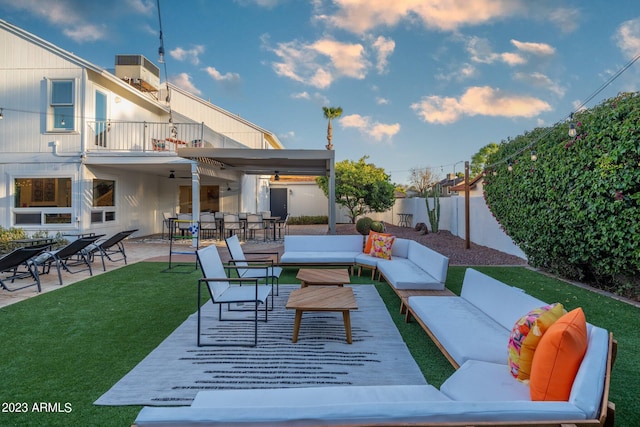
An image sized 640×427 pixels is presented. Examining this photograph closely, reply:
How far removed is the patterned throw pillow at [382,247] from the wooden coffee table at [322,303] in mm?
2507

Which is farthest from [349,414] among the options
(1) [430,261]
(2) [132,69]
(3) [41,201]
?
(2) [132,69]

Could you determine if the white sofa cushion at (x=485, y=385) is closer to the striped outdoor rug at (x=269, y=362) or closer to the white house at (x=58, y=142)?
the striped outdoor rug at (x=269, y=362)

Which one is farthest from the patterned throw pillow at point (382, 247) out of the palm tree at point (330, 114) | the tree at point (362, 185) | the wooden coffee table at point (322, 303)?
the palm tree at point (330, 114)

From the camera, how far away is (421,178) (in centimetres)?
2780

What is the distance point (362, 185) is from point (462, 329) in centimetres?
1340

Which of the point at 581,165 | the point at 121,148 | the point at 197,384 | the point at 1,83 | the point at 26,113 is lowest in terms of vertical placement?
the point at 197,384

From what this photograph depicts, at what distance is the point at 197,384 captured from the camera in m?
2.66

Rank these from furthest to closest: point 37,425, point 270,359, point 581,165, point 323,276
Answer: point 581,165, point 323,276, point 270,359, point 37,425

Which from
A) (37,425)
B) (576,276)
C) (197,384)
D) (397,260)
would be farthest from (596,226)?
(37,425)

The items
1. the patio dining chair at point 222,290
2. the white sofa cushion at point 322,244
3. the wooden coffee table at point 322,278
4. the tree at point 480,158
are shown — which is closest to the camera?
the patio dining chair at point 222,290

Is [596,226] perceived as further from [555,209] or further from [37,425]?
[37,425]

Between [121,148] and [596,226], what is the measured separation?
12.2 m

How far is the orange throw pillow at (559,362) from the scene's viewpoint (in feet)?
5.20

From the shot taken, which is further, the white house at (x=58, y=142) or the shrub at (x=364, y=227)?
the shrub at (x=364, y=227)
